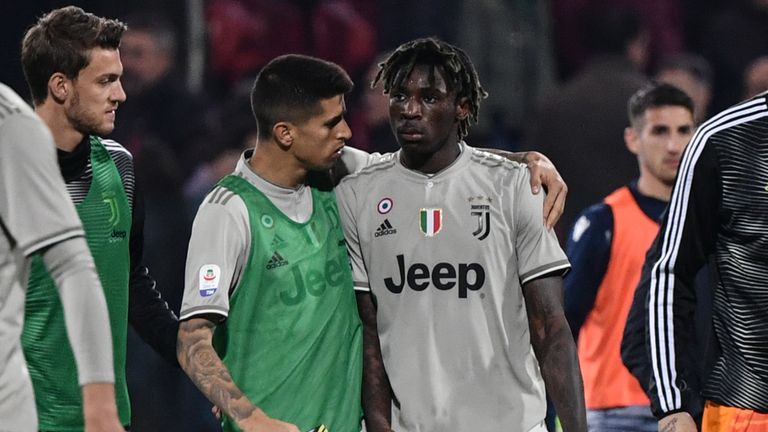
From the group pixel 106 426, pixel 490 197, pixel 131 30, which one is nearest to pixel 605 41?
pixel 131 30

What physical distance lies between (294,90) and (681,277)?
120 cm

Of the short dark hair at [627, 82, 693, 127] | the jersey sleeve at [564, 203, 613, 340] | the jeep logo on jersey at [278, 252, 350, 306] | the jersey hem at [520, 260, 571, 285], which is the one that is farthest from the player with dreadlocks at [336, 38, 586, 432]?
the short dark hair at [627, 82, 693, 127]

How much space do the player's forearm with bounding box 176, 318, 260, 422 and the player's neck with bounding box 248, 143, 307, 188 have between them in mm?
480

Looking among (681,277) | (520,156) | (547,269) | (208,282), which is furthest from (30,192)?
(681,277)

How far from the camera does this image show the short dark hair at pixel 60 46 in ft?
14.4

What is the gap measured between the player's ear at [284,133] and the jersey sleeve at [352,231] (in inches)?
9.5

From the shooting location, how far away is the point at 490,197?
4441mm

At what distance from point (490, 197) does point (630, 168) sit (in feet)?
11.0

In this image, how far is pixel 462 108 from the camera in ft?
14.8

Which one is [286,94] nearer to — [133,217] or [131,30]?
[133,217]

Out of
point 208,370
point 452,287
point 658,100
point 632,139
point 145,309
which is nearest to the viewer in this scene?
point 208,370

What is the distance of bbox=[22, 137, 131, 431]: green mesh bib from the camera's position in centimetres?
428

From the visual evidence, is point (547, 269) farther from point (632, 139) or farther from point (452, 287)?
point (632, 139)

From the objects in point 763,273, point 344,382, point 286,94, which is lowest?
point 344,382
